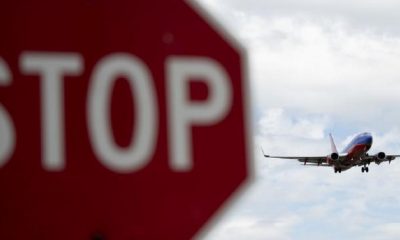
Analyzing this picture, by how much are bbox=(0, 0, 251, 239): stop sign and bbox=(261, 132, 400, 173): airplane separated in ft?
170

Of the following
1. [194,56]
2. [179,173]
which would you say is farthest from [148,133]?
[194,56]

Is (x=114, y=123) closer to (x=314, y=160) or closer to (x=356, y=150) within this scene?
(x=356, y=150)

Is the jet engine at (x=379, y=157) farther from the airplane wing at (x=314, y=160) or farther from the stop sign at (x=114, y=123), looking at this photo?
the stop sign at (x=114, y=123)

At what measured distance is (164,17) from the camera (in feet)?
6.78

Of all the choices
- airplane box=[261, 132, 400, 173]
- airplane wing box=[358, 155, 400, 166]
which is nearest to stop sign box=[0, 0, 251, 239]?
airplane box=[261, 132, 400, 173]

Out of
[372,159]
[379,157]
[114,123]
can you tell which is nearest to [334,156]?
[379,157]

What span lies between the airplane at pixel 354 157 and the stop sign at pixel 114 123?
51.8 meters

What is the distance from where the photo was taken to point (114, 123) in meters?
1.94

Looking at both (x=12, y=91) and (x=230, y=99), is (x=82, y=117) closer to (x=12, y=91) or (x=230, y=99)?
(x=12, y=91)

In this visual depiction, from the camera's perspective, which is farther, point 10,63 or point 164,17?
point 164,17

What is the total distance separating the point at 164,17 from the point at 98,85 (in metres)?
0.30

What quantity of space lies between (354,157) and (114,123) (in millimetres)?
53945

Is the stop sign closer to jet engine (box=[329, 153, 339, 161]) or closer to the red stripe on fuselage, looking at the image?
the red stripe on fuselage

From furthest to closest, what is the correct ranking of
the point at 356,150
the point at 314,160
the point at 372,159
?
the point at 314,160 < the point at 372,159 < the point at 356,150
